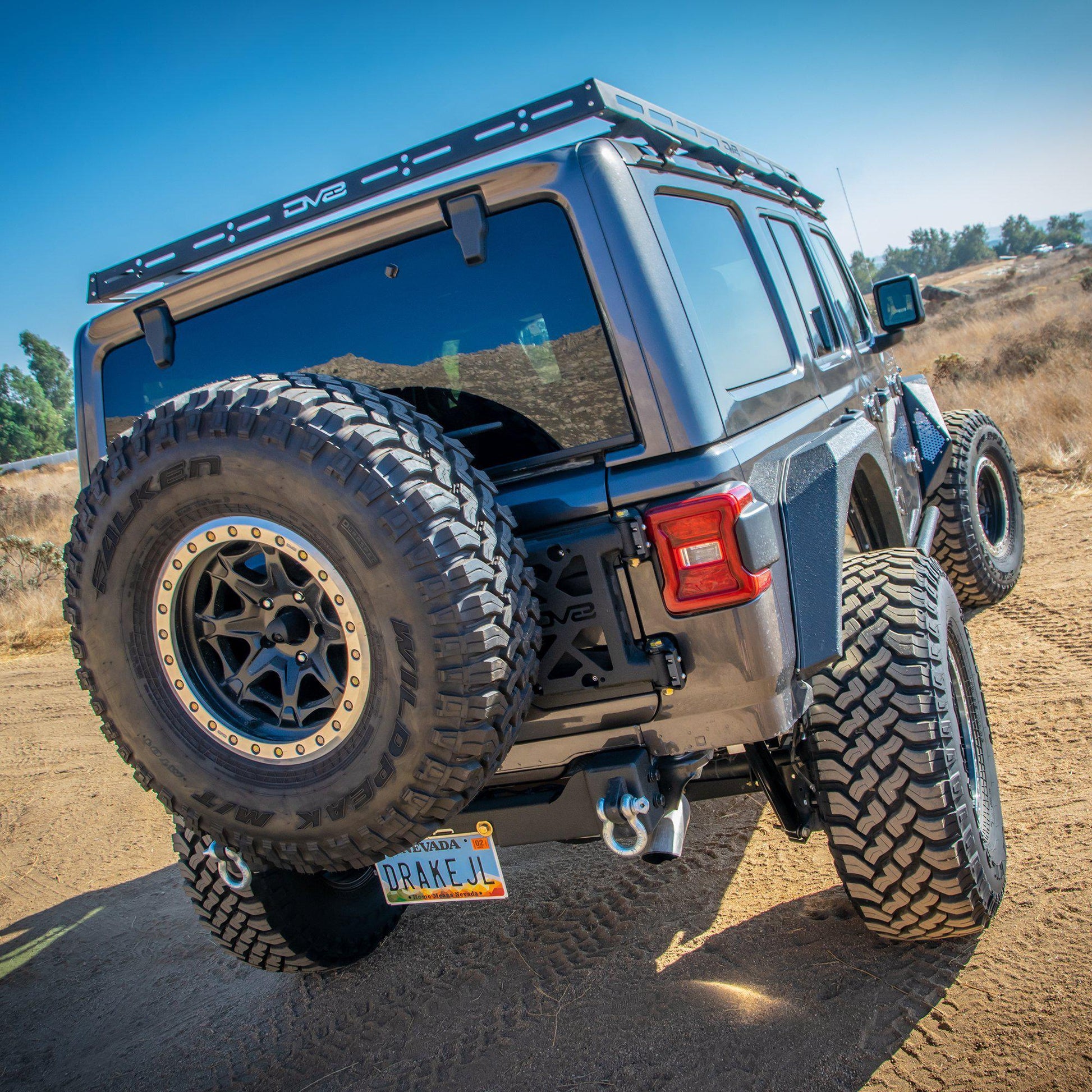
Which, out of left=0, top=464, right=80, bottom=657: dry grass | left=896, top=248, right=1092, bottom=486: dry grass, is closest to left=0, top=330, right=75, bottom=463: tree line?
left=0, top=464, right=80, bottom=657: dry grass

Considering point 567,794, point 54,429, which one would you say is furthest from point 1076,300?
point 54,429

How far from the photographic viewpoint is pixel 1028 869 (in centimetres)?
255

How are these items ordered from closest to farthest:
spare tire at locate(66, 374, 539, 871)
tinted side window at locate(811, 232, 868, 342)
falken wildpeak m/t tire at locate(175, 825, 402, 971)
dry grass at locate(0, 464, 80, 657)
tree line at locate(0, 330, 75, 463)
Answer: spare tire at locate(66, 374, 539, 871), falken wildpeak m/t tire at locate(175, 825, 402, 971), tinted side window at locate(811, 232, 868, 342), dry grass at locate(0, 464, 80, 657), tree line at locate(0, 330, 75, 463)

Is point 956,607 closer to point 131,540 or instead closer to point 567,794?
point 567,794

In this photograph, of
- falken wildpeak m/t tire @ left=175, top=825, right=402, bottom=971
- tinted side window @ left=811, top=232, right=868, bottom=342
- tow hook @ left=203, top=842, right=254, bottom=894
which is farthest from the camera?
tinted side window @ left=811, top=232, right=868, bottom=342

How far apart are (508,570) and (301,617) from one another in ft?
1.55

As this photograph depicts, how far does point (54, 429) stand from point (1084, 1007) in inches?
2331

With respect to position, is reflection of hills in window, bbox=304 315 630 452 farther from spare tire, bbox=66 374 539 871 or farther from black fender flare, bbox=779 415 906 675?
black fender flare, bbox=779 415 906 675

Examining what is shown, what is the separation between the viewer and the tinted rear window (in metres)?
2.02

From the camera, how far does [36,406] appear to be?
5369cm

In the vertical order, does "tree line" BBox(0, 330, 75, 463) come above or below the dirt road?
above

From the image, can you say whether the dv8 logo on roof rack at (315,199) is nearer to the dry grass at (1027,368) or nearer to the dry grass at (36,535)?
the dry grass at (36,535)

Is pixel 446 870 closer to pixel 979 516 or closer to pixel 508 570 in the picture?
pixel 508 570

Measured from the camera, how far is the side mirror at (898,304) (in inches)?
158
